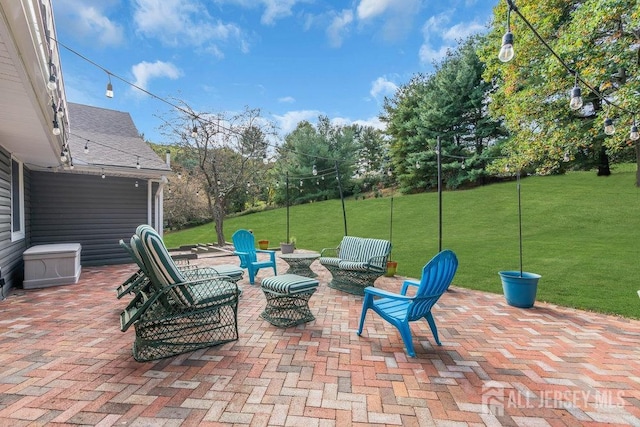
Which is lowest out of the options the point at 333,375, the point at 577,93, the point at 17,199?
the point at 333,375

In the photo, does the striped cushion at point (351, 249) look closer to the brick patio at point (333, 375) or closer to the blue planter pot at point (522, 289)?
the brick patio at point (333, 375)

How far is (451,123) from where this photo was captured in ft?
59.6

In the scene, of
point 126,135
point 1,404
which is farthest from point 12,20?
point 126,135

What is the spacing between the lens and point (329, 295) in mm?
4625

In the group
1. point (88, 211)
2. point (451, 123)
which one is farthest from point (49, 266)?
point (451, 123)

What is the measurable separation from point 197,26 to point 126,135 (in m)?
3.88

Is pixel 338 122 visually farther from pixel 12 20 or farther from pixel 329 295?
pixel 12 20

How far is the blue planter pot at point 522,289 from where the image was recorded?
3924 millimetres

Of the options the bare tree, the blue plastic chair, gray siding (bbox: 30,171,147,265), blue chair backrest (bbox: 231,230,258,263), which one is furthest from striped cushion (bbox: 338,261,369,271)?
the bare tree

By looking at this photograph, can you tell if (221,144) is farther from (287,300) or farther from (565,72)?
(565,72)

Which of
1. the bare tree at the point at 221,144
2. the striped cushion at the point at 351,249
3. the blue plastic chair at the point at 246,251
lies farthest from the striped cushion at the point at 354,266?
the bare tree at the point at 221,144

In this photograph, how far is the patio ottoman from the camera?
3.30 m

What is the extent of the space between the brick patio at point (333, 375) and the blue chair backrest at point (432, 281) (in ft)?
1.30

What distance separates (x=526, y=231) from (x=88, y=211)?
45.4ft
